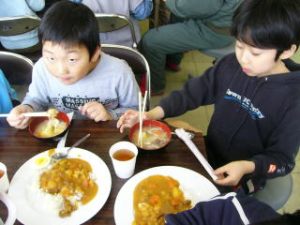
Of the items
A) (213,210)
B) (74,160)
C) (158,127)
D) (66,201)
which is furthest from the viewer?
(158,127)

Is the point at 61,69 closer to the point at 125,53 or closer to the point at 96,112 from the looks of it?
the point at 96,112

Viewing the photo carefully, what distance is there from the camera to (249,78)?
4.13 feet

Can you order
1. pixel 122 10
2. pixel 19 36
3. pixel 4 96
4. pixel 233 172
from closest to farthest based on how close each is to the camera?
pixel 233 172 < pixel 4 96 < pixel 19 36 < pixel 122 10

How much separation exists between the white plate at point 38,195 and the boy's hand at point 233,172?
358 millimetres

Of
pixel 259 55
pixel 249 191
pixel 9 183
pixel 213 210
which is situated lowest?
pixel 249 191

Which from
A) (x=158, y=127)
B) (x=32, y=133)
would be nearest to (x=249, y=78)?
(x=158, y=127)

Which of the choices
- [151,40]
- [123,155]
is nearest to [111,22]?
[151,40]

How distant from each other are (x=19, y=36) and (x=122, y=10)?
2.48ft

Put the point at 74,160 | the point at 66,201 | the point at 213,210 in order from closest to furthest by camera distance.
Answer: the point at 213,210
the point at 66,201
the point at 74,160

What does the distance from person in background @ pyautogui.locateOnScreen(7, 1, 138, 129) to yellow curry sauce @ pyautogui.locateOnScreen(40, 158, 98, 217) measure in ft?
0.82

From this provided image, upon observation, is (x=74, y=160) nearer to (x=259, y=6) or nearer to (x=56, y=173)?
(x=56, y=173)

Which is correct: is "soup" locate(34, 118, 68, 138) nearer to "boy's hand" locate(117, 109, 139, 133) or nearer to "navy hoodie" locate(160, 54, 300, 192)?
"boy's hand" locate(117, 109, 139, 133)

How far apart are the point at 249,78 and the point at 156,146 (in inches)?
18.6

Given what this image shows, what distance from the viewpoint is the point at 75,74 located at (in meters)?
1.33
